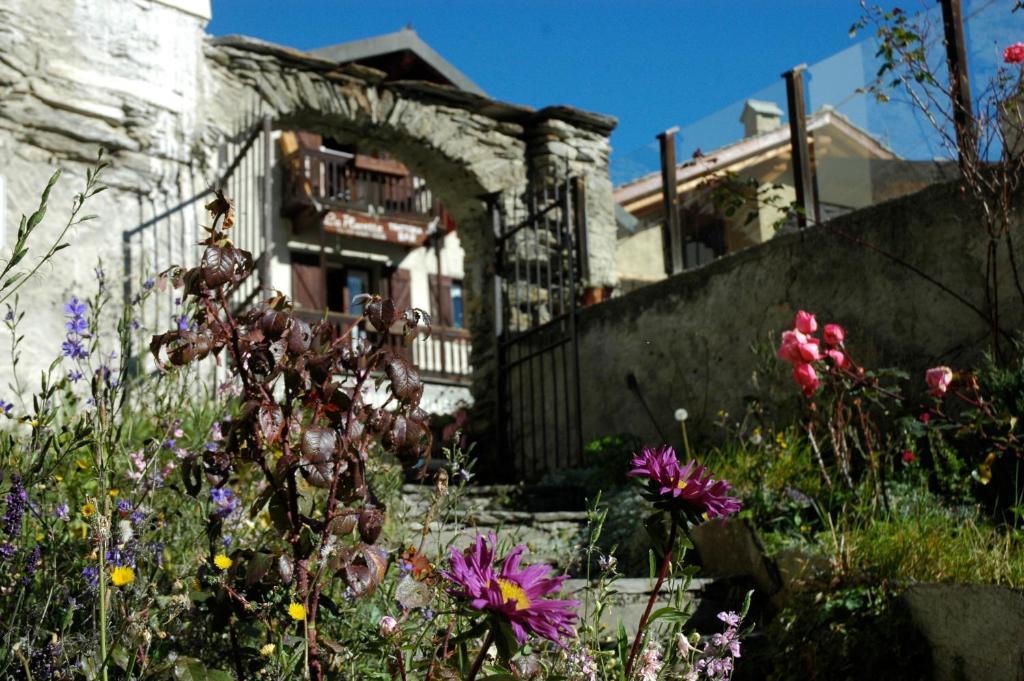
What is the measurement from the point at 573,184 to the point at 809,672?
5.45 metres

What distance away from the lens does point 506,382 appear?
8.25 m

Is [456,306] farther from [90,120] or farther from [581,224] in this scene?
[90,120]

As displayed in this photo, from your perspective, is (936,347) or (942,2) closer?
(936,347)

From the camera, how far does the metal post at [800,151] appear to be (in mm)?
5738

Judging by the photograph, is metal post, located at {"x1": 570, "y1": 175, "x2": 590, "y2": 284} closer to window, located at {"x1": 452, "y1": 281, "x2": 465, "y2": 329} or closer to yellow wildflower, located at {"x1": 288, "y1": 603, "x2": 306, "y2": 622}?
yellow wildflower, located at {"x1": 288, "y1": 603, "x2": 306, "y2": 622}

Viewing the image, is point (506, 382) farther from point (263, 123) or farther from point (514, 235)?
point (263, 123)

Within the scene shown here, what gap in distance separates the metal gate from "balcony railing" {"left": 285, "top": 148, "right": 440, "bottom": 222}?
10118 millimetres

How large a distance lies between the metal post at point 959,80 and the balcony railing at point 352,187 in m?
13.8

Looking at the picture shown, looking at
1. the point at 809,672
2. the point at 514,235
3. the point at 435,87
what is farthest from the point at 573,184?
the point at 809,672

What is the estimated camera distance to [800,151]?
19.4 ft

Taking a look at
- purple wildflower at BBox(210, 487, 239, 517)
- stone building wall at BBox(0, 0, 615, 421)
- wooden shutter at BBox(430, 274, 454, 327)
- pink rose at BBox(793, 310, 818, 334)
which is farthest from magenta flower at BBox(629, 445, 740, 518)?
wooden shutter at BBox(430, 274, 454, 327)

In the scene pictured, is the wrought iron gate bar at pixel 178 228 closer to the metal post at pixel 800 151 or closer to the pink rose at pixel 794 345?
the metal post at pixel 800 151

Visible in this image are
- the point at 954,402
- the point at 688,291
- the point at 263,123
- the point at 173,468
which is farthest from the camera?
the point at 263,123

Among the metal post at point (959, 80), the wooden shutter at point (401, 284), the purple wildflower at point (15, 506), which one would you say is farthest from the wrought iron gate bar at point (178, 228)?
the wooden shutter at point (401, 284)
